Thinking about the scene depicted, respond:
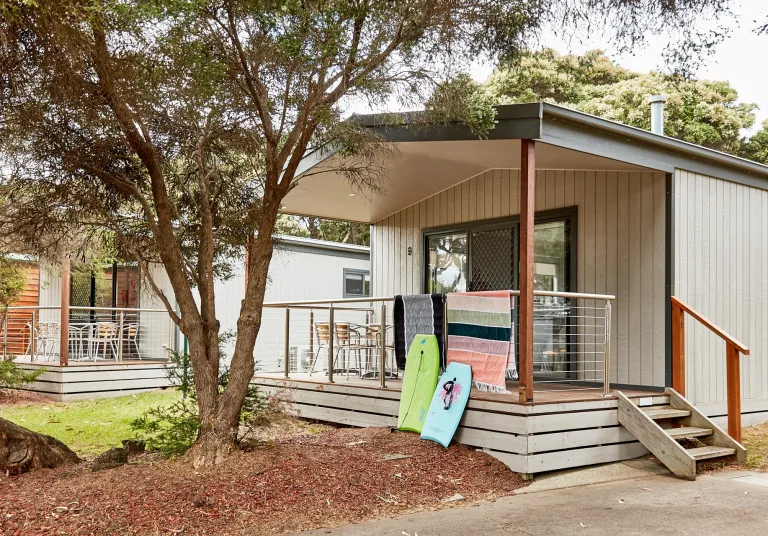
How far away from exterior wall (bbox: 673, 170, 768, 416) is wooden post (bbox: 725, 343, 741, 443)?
0.68m

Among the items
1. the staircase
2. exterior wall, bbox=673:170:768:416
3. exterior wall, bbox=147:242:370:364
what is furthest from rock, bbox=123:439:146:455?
exterior wall, bbox=147:242:370:364

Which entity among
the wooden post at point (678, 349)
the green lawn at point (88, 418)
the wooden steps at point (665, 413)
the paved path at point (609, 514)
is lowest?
the green lawn at point (88, 418)

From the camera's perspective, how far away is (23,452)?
556 centimetres

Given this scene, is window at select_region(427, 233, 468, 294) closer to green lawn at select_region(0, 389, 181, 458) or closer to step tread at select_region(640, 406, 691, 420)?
step tread at select_region(640, 406, 691, 420)

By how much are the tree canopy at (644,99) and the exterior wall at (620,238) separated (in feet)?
30.7

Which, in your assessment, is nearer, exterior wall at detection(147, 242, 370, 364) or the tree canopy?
exterior wall at detection(147, 242, 370, 364)

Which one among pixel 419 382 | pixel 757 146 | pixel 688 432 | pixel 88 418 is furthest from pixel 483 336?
pixel 757 146

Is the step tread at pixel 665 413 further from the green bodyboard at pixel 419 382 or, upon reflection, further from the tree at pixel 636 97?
the tree at pixel 636 97

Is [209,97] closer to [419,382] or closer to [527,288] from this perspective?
[527,288]

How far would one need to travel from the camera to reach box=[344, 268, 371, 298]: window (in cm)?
1527

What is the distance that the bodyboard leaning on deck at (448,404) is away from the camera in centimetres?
610

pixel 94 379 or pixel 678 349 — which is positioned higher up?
pixel 678 349

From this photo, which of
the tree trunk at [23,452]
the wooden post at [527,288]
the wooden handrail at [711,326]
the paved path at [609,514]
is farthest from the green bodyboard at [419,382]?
the tree trunk at [23,452]

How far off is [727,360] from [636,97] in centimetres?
1321
